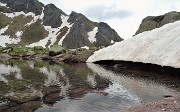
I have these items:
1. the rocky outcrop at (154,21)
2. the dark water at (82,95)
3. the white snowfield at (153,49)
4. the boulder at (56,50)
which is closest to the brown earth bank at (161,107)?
the dark water at (82,95)

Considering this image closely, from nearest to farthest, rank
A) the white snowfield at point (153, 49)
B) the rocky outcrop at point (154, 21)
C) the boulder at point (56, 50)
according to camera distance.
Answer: the white snowfield at point (153, 49)
the rocky outcrop at point (154, 21)
the boulder at point (56, 50)

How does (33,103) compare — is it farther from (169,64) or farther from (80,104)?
(169,64)

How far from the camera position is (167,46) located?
2391 inches

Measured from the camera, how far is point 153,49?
2566 inches

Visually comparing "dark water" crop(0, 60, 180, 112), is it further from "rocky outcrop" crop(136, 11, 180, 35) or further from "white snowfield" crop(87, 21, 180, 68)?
"rocky outcrop" crop(136, 11, 180, 35)

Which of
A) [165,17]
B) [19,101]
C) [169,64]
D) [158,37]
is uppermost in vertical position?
[165,17]

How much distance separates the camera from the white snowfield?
2205 inches

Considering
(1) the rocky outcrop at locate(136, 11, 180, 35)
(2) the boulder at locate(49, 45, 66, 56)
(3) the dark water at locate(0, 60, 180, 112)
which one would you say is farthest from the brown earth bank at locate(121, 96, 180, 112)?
(2) the boulder at locate(49, 45, 66, 56)

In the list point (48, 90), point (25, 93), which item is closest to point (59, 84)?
point (48, 90)

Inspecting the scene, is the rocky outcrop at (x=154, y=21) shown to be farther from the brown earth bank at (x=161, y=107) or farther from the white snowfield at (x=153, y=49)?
the brown earth bank at (x=161, y=107)

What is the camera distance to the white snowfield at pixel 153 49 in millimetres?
56000

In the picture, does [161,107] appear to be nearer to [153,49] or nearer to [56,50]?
[153,49]

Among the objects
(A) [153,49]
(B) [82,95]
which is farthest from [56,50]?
(B) [82,95]

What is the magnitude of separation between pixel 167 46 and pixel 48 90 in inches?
1087
